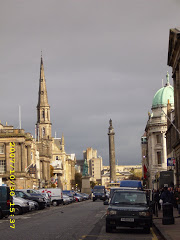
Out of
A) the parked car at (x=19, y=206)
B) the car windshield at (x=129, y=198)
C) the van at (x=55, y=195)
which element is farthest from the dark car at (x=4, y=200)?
the van at (x=55, y=195)

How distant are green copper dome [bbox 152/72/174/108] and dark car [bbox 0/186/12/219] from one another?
80595 mm

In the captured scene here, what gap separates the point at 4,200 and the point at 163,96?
271 feet

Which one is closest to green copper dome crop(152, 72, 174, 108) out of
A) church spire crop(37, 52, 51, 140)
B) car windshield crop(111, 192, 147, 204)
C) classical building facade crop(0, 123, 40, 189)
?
classical building facade crop(0, 123, 40, 189)

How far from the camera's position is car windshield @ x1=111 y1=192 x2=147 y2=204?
2395 cm

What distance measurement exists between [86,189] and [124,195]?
428ft

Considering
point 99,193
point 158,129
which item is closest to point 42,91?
point 158,129

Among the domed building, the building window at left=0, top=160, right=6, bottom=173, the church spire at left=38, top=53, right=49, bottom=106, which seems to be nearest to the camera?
the building window at left=0, top=160, right=6, bottom=173

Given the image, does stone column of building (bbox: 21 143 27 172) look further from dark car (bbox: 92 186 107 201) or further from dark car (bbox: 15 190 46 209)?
dark car (bbox: 15 190 46 209)

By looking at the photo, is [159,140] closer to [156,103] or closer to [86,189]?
[156,103]

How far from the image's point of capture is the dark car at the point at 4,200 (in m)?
32.6

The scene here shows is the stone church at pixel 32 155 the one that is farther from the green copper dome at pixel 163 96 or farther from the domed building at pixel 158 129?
the green copper dome at pixel 163 96

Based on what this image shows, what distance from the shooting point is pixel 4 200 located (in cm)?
3262

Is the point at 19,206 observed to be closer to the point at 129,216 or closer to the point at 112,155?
the point at 129,216

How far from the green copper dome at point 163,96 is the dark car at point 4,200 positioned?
8059cm
